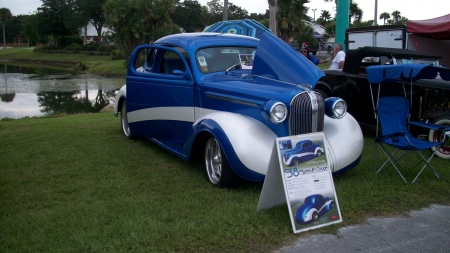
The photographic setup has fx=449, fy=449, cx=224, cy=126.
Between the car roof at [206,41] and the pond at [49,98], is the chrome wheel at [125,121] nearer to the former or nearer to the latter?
the car roof at [206,41]

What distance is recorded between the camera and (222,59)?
21.2ft

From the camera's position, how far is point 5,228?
4.16m

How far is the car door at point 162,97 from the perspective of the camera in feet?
20.6

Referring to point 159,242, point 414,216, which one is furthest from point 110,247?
point 414,216

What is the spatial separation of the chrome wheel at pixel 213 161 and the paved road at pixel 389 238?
5.53 feet

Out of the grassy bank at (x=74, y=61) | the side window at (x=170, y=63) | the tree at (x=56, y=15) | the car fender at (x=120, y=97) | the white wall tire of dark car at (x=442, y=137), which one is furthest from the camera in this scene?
the tree at (x=56, y=15)

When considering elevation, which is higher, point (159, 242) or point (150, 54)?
point (150, 54)

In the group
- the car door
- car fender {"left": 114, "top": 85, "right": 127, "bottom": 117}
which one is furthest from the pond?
the car door

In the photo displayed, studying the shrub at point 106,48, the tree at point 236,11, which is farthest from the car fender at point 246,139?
the tree at point 236,11

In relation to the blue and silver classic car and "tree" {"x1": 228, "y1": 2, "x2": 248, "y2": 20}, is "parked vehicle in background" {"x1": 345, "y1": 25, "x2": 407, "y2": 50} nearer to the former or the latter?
the blue and silver classic car

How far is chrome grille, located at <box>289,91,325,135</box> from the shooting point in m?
4.98

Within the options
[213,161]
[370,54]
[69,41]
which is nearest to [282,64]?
[213,161]

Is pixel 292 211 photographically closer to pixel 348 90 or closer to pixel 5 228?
pixel 5 228

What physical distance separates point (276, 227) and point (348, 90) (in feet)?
16.1
